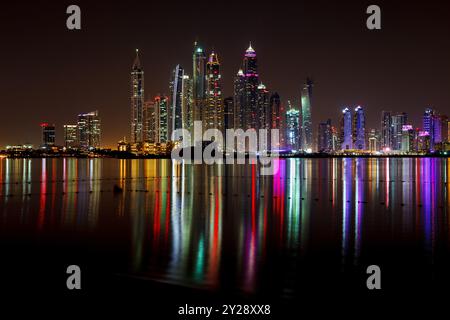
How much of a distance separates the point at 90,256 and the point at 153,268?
242 centimetres

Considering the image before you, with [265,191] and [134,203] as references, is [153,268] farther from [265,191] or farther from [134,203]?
[265,191]

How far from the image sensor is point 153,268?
461 inches

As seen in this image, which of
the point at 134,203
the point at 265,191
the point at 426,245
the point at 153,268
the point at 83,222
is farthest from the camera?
the point at 265,191

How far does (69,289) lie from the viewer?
9.83 metres

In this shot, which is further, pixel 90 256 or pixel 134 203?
pixel 134 203

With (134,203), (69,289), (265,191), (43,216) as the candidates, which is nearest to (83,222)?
(43,216)

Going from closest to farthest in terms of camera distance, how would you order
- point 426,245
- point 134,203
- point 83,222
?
point 426,245
point 83,222
point 134,203

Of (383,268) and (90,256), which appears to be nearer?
(383,268)
